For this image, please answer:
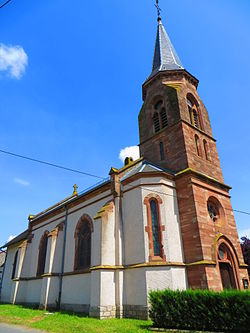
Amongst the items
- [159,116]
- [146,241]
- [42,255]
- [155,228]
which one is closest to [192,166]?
[155,228]

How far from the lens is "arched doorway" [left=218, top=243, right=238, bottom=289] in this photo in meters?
14.9

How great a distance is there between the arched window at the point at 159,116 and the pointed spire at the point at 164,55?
11.8 ft

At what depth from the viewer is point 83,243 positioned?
19078 mm

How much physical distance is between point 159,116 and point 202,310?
16055 mm

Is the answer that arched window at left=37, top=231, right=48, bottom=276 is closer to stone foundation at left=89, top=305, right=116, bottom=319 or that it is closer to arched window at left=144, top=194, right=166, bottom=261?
stone foundation at left=89, top=305, right=116, bottom=319

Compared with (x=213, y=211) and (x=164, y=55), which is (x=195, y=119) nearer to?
(x=213, y=211)

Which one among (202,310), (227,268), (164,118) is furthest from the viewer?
(164,118)

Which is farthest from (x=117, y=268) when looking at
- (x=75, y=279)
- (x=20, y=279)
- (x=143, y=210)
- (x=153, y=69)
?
(x=153, y=69)

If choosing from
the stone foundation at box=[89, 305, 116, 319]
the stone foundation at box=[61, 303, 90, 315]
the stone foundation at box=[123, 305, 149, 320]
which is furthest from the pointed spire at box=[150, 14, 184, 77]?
the stone foundation at box=[61, 303, 90, 315]

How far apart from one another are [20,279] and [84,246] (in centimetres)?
1092

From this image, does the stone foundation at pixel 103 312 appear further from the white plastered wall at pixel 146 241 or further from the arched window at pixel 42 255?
the arched window at pixel 42 255

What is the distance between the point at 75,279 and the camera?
17766 millimetres

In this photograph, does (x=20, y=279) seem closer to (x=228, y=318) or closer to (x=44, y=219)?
(x=44, y=219)

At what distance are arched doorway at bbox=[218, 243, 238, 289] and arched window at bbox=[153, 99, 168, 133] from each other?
10.9 m
